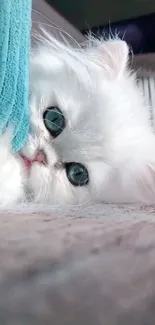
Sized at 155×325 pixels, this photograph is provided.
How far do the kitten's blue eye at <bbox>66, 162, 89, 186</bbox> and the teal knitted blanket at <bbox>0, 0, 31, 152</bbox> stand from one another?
140mm

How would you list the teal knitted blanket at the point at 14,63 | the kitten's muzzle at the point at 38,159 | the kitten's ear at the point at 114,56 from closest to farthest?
the teal knitted blanket at the point at 14,63 < the kitten's muzzle at the point at 38,159 < the kitten's ear at the point at 114,56

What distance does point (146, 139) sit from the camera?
885mm

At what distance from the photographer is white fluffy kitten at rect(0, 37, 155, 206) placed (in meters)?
0.80

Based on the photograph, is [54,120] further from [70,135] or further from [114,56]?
[114,56]

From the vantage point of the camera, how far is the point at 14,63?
67cm

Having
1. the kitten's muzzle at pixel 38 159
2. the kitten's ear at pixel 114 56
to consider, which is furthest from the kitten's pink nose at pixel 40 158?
the kitten's ear at pixel 114 56

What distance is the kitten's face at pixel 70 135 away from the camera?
799mm

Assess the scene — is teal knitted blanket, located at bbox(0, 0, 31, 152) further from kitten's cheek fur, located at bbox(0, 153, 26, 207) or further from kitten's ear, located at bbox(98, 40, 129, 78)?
kitten's ear, located at bbox(98, 40, 129, 78)

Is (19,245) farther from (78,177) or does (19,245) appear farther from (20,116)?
(78,177)

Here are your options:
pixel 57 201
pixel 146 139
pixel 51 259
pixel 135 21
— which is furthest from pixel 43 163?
pixel 135 21

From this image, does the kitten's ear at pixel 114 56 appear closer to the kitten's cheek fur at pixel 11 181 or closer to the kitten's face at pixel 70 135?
the kitten's face at pixel 70 135

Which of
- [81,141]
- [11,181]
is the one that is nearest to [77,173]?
[81,141]

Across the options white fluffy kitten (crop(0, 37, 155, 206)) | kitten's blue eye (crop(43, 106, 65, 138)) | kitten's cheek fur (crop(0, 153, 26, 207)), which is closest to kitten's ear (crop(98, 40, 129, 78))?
white fluffy kitten (crop(0, 37, 155, 206))

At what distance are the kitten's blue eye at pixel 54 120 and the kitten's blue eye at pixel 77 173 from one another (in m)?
0.06
